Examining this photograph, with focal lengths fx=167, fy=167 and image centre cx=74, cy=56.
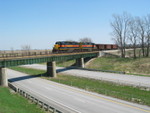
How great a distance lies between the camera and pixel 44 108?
71.4 feet

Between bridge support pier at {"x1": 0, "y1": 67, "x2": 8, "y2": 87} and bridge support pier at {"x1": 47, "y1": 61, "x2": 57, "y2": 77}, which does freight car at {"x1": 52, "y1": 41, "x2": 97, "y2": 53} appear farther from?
bridge support pier at {"x1": 0, "y1": 67, "x2": 8, "y2": 87}

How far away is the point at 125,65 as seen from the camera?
58.4 metres

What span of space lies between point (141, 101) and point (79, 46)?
1942 inches

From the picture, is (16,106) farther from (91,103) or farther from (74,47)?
(74,47)

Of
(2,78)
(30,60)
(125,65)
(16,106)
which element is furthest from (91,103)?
(125,65)

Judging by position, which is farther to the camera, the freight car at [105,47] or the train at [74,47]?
the freight car at [105,47]

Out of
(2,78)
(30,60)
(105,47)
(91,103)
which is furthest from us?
(105,47)

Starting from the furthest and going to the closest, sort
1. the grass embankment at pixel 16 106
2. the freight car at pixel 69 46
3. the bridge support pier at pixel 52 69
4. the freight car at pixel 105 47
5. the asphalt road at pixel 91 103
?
the freight car at pixel 105 47 < the freight car at pixel 69 46 < the bridge support pier at pixel 52 69 < the grass embankment at pixel 16 106 < the asphalt road at pixel 91 103

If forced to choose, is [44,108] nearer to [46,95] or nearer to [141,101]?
[46,95]

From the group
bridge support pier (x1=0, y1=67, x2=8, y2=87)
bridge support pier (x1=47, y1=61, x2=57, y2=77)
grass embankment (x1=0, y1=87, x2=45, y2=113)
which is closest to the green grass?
bridge support pier (x1=47, y1=61, x2=57, y2=77)

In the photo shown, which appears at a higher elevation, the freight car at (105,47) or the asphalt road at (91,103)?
the freight car at (105,47)

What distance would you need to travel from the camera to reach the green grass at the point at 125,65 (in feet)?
170

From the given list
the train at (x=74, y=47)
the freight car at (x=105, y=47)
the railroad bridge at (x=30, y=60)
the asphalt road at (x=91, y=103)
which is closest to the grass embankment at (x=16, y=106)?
the asphalt road at (x=91, y=103)

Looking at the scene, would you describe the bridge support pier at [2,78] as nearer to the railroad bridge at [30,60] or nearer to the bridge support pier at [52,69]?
the railroad bridge at [30,60]
